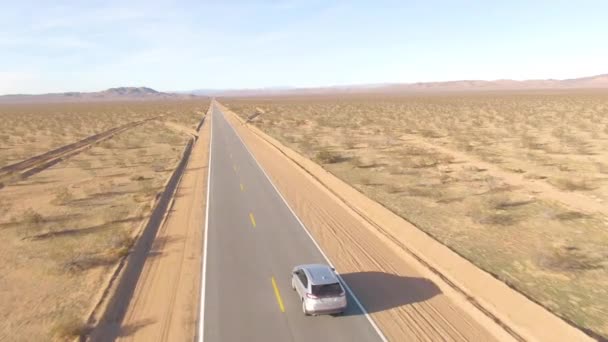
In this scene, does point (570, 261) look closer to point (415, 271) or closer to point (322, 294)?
point (415, 271)

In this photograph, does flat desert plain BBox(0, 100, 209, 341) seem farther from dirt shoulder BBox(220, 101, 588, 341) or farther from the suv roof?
dirt shoulder BBox(220, 101, 588, 341)

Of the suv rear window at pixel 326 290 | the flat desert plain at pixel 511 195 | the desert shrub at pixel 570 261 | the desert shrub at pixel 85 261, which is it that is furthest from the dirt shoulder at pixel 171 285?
the desert shrub at pixel 570 261

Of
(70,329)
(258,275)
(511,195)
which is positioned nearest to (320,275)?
(258,275)

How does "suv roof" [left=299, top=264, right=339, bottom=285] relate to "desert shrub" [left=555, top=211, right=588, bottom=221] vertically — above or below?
above

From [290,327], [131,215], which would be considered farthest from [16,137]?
[290,327]

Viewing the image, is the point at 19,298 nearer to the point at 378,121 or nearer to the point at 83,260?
the point at 83,260

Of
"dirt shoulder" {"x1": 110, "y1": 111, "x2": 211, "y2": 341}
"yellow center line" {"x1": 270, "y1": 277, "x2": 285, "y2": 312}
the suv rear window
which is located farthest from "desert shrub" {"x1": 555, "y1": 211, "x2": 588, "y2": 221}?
"dirt shoulder" {"x1": 110, "y1": 111, "x2": 211, "y2": 341}
